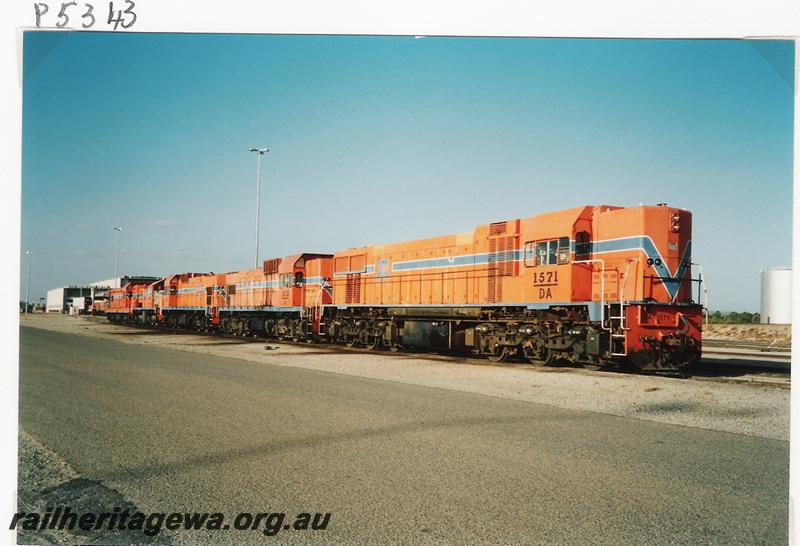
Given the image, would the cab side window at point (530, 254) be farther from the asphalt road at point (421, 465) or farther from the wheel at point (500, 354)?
the asphalt road at point (421, 465)

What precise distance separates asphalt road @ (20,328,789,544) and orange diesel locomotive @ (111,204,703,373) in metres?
5.31

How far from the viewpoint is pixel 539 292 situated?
1512 centimetres

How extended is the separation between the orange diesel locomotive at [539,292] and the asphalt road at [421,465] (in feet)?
17.4

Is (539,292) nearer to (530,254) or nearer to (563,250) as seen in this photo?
(530,254)

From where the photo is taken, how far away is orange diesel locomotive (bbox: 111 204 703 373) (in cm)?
1316

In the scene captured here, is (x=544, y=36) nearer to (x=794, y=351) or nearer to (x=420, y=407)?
(x=794, y=351)

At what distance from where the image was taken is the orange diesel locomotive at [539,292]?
1316cm

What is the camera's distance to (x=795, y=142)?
5.14 metres

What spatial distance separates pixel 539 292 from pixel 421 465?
10.2 meters

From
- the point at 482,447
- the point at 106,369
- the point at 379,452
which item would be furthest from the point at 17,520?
the point at 106,369

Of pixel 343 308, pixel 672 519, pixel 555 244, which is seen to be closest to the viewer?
pixel 672 519

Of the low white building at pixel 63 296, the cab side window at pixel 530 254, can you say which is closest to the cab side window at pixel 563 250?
the cab side window at pixel 530 254

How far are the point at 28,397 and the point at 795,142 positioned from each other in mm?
10787

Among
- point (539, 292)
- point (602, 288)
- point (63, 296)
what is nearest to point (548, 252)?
point (539, 292)
